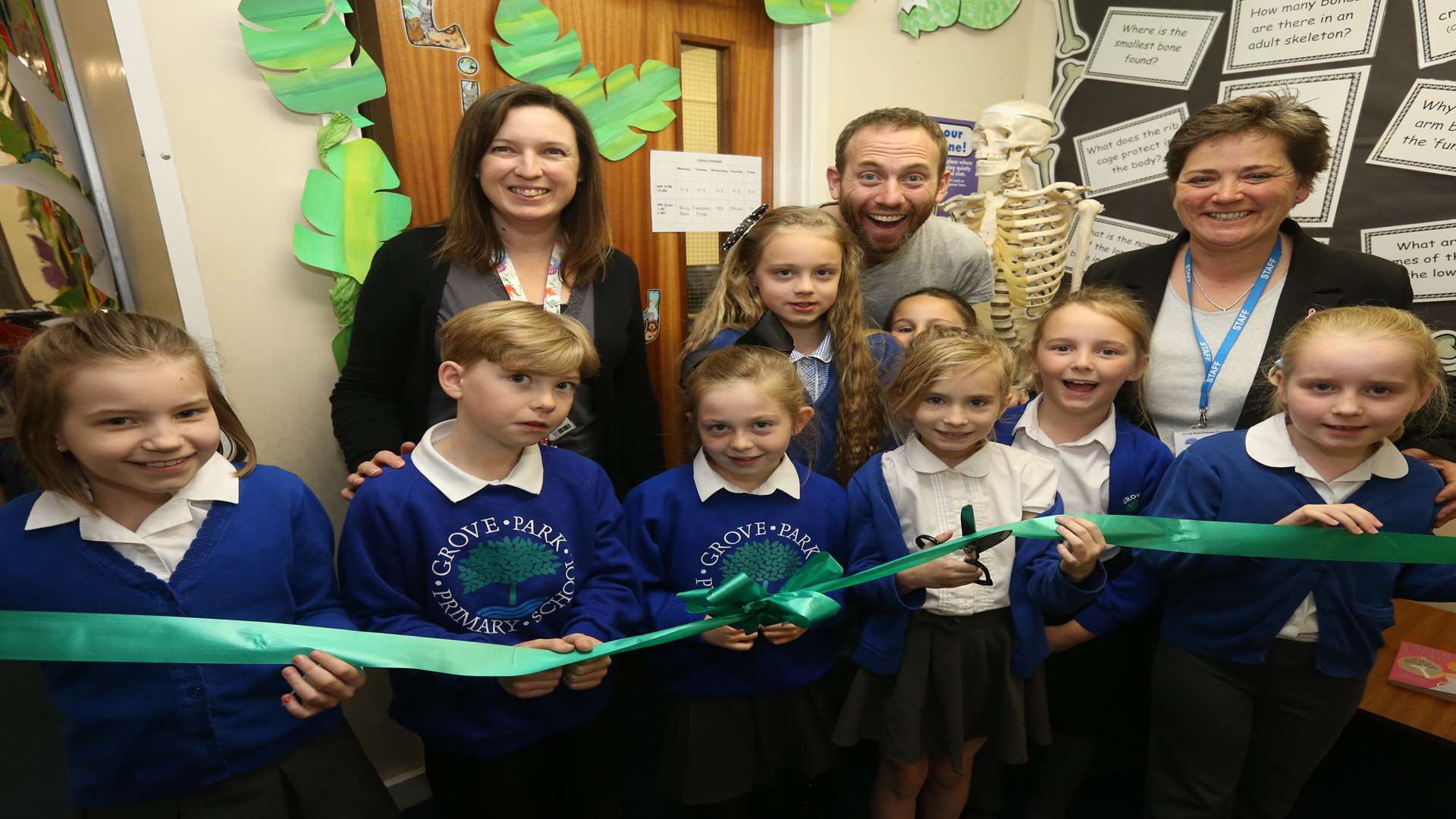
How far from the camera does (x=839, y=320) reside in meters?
2.05

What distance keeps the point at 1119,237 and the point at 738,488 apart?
9.58 feet

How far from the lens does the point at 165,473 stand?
4.04ft

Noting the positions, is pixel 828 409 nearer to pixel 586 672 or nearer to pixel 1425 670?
pixel 586 672

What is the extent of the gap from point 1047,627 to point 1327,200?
8.10 ft

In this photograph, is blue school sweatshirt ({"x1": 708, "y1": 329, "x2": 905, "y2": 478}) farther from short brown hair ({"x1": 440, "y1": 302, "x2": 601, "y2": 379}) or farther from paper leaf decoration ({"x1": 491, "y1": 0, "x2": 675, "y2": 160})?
paper leaf decoration ({"x1": 491, "y1": 0, "x2": 675, "y2": 160})

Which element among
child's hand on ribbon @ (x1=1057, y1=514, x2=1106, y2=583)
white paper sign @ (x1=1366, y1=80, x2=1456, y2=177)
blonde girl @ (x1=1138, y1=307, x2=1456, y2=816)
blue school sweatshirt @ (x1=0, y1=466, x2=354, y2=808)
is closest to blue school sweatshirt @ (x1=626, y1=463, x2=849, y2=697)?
child's hand on ribbon @ (x1=1057, y1=514, x2=1106, y2=583)

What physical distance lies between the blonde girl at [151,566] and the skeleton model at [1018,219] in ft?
8.37

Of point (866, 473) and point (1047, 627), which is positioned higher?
point (866, 473)

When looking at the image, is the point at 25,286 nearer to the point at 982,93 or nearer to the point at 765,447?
the point at 765,447

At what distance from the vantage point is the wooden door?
2.19 metres

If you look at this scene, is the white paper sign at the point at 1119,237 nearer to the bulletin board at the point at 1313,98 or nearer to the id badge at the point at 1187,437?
the bulletin board at the point at 1313,98

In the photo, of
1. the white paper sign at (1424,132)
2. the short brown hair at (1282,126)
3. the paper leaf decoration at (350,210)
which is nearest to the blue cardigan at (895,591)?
the short brown hair at (1282,126)

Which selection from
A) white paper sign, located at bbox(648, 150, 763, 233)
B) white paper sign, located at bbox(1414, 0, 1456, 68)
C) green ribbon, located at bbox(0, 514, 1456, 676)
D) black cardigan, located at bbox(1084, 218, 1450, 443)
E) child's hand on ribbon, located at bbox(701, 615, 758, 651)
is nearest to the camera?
green ribbon, located at bbox(0, 514, 1456, 676)

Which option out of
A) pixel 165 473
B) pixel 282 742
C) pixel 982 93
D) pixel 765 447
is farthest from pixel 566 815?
pixel 982 93
